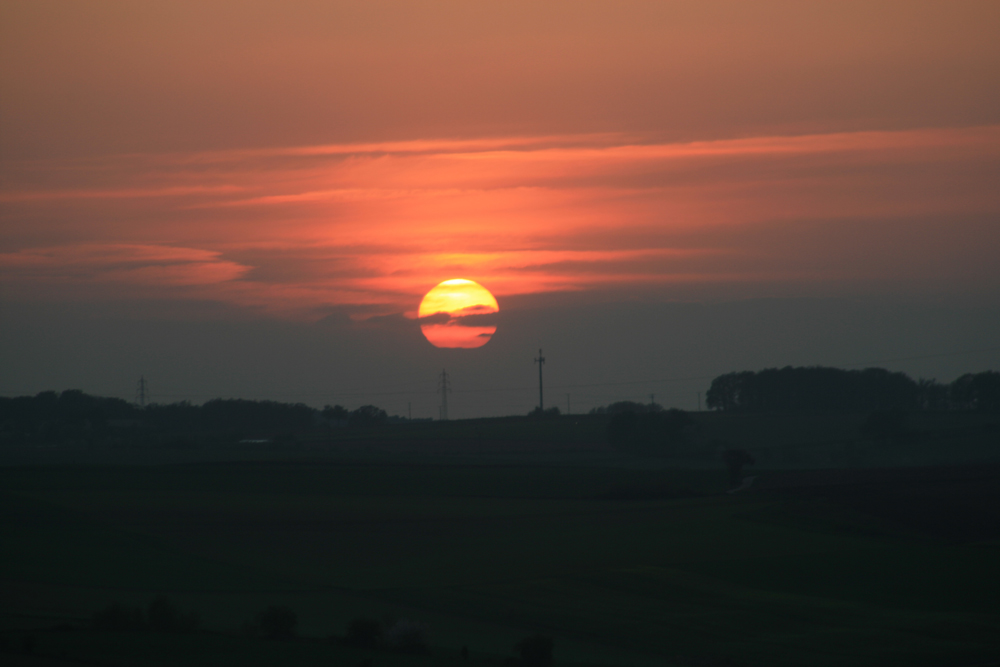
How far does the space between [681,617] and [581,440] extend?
89300mm

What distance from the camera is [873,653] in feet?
101

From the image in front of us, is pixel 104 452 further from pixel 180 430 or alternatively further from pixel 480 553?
pixel 480 553

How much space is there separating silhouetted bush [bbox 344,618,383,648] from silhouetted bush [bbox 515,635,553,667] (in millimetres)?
4372

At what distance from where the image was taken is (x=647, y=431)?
123m

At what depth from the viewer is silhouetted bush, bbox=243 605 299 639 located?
29.8 m

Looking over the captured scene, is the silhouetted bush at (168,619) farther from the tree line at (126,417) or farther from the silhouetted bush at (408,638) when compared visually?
the tree line at (126,417)

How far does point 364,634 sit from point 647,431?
314ft

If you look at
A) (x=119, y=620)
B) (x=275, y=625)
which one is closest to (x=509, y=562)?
(x=275, y=625)

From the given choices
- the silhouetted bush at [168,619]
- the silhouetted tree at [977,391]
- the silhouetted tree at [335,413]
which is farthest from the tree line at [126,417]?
the silhouetted bush at [168,619]

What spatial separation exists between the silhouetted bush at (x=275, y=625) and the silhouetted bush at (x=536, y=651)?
7.10 meters

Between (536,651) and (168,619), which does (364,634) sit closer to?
(536,651)

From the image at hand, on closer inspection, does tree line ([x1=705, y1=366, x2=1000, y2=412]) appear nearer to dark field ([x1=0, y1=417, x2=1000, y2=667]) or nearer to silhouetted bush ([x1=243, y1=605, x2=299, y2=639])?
dark field ([x1=0, y1=417, x2=1000, y2=667])

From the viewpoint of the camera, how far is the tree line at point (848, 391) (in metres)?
159

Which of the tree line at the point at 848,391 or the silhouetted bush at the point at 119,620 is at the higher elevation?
the tree line at the point at 848,391
